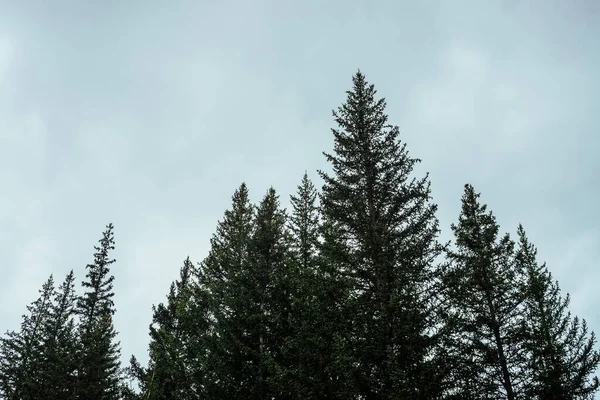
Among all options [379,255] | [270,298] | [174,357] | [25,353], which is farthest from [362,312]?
[25,353]

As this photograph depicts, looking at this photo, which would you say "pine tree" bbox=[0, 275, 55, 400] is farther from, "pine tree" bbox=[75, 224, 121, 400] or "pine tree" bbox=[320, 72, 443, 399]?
"pine tree" bbox=[320, 72, 443, 399]

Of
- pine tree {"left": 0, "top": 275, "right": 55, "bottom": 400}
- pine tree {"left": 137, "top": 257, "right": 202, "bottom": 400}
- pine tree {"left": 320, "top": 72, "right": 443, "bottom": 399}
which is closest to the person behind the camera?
pine tree {"left": 320, "top": 72, "right": 443, "bottom": 399}

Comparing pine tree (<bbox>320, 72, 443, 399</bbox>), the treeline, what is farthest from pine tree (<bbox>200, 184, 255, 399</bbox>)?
pine tree (<bbox>320, 72, 443, 399</bbox>)

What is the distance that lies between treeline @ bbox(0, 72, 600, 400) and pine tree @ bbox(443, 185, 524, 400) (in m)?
0.06

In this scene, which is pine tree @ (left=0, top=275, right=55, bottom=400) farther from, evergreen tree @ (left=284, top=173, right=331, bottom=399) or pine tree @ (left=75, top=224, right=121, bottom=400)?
evergreen tree @ (left=284, top=173, right=331, bottom=399)

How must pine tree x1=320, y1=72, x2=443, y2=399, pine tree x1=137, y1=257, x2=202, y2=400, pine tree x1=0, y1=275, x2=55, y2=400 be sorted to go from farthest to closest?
pine tree x1=0, y1=275, x2=55, y2=400
pine tree x1=137, y1=257, x2=202, y2=400
pine tree x1=320, y1=72, x2=443, y2=399

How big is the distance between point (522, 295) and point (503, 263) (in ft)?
5.29

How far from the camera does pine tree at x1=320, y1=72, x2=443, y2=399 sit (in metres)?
12.1

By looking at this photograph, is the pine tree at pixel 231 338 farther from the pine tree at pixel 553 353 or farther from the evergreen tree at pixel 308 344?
the pine tree at pixel 553 353

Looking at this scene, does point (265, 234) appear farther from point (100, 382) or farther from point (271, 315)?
point (100, 382)

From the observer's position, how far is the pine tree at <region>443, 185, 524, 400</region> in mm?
16094

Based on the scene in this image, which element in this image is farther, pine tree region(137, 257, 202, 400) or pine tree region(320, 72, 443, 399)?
pine tree region(137, 257, 202, 400)

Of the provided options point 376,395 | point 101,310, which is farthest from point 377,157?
point 101,310

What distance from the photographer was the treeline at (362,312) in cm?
1255
